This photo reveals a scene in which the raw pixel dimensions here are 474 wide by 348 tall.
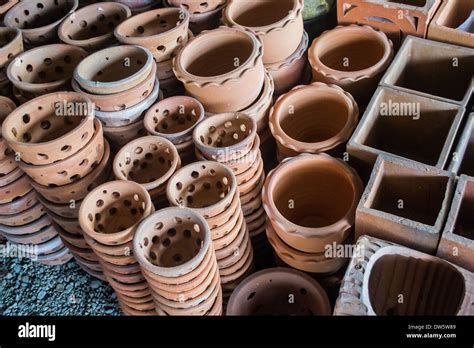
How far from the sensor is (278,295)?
330 centimetres

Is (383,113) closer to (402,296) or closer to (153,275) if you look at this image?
(402,296)

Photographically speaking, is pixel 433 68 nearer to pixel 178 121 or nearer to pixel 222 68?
pixel 222 68

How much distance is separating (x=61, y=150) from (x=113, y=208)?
42 cm

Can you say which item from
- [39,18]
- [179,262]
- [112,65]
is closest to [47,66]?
[112,65]

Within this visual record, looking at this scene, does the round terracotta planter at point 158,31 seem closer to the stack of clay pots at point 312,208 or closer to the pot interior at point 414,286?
the stack of clay pots at point 312,208

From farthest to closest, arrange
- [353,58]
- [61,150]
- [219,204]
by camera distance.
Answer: [353,58], [61,150], [219,204]

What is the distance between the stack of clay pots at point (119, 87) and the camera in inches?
123

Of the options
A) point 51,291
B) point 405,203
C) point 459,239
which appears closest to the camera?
point 459,239

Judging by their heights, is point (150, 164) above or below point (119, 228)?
above

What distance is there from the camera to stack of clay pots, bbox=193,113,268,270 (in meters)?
3.02

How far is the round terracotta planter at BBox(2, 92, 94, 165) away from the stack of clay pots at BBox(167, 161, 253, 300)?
58cm

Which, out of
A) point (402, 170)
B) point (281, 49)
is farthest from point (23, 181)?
point (402, 170)

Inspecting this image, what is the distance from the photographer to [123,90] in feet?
10.2

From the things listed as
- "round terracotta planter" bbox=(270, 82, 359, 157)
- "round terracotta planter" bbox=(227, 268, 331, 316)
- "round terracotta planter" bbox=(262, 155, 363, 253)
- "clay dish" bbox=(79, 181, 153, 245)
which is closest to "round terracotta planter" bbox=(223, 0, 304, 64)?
"round terracotta planter" bbox=(270, 82, 359, 157)
